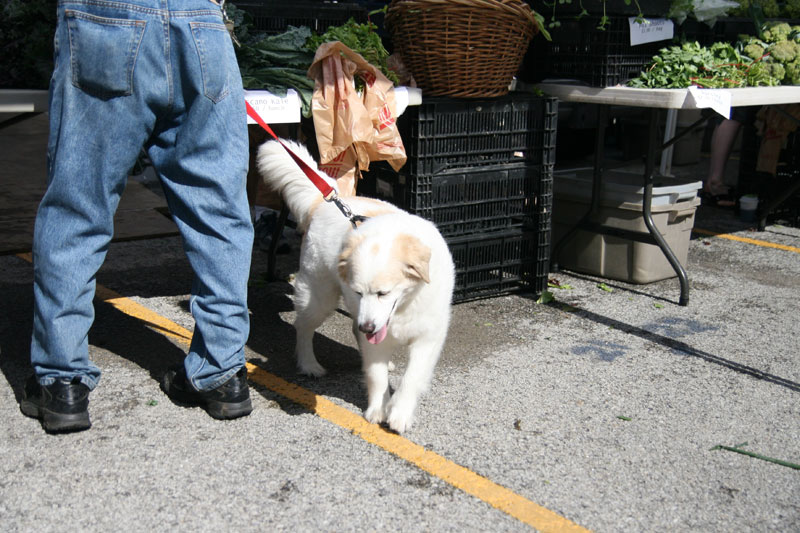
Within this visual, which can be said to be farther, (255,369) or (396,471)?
(255,369)

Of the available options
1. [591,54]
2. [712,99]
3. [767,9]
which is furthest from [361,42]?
[767,9]

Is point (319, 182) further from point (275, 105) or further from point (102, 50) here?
point (102, 50)

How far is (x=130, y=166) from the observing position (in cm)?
299

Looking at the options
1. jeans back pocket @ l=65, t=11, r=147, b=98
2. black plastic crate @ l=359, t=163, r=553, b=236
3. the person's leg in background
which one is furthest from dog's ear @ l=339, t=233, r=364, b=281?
the person's leg in background

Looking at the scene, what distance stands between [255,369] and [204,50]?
1.64 metres

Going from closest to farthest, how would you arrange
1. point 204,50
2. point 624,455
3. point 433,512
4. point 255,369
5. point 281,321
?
point 433,512 → point 204,50 → point 624,455 → point 255,369 → point 281,321

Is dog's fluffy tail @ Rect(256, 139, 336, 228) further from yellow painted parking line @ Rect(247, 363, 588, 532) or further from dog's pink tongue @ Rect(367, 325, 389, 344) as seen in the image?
dog's pink tongue @ Rect(367, 325, 389, 344)

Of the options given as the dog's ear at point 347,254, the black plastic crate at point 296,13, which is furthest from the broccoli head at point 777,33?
the dog's ear at point 347,254

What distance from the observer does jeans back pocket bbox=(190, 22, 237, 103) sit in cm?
285

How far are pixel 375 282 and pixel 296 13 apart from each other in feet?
9.04

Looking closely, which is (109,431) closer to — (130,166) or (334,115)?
(130,166)

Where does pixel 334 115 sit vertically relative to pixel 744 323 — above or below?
above

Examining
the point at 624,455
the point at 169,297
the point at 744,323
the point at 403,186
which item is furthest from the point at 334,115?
the point at 744,323

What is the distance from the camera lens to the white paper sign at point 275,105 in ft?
12.9
